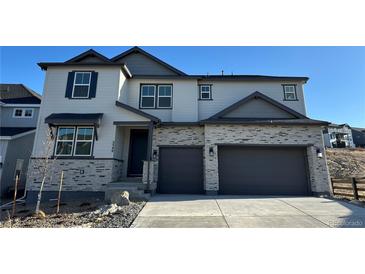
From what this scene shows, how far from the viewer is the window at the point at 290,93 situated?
12844mm

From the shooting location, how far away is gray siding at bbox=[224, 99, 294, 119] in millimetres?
11703

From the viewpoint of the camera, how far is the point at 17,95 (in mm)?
16312

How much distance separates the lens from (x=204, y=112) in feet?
40.6

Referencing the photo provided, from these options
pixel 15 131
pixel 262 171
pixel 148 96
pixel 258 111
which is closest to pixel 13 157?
pixel 15 131

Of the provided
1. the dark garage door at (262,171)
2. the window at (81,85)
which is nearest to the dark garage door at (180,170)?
the dark garage door at (262,171)

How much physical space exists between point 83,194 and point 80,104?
15.2 feet

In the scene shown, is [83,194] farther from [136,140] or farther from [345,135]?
[345,135]

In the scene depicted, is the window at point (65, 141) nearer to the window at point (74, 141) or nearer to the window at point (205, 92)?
the window at point (74, 141)

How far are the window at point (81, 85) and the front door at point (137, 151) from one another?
10.6 ft

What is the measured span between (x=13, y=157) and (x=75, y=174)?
19.3ft

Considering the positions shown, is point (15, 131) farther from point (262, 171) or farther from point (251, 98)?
point (262, 171)
